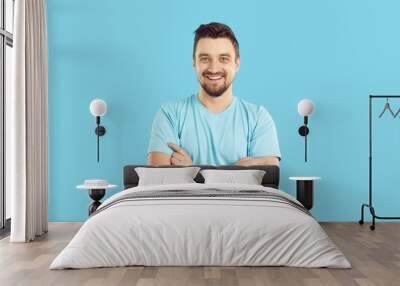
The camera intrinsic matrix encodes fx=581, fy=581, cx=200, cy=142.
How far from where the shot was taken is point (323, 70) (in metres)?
7.32

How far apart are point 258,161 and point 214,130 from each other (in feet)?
2.20

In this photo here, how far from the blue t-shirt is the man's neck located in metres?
0.04

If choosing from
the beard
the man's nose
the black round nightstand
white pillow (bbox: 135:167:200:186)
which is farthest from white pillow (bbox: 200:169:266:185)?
the man's nose

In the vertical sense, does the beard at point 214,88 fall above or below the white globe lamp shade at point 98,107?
above

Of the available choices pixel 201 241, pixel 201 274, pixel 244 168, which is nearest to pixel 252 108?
pixel 244 168

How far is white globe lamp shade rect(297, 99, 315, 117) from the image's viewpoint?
710 centimetres

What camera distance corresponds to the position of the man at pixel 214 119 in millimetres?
7234

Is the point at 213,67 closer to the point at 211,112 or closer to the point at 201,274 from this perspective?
the point at 211,112

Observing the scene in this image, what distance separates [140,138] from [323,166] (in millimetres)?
2326

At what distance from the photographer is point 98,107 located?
711 cm

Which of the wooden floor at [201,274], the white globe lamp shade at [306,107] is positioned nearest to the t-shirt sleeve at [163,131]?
the white globe lamp shade at [306,107]

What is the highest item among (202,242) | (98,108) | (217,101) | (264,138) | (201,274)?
(217,101)

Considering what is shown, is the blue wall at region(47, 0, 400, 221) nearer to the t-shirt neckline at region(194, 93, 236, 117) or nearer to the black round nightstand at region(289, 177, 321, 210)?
the t-shirt neckline at region(194, 93, 236, 117)

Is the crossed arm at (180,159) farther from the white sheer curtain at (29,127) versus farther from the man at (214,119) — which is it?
the white sheer curtain at (29,127)
